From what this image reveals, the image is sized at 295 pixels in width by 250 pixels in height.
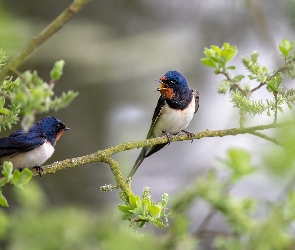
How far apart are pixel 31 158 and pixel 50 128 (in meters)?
0.33

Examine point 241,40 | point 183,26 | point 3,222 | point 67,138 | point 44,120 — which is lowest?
point 3,222

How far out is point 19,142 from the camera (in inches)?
95.7

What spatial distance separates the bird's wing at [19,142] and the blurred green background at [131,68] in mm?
2662

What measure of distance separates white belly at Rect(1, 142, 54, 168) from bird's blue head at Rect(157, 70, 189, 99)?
0.51 meters

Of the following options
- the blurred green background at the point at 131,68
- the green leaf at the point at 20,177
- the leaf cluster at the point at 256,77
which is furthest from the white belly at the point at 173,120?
the blurred green background at the point at 131,68

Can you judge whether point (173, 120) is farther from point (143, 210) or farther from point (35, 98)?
point (35, 98)

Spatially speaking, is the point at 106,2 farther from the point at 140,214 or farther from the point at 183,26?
the point at 140,214

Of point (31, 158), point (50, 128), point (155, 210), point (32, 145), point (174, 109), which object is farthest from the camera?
point (174, 109)

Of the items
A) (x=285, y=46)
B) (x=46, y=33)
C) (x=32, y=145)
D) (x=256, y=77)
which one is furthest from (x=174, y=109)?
(x=46, y=33)

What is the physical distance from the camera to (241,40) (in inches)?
236

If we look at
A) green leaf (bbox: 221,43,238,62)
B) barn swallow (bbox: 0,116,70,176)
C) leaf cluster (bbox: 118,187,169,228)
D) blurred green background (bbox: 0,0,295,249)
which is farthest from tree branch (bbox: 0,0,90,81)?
blurred green background (bbox: 0,0,295,249)

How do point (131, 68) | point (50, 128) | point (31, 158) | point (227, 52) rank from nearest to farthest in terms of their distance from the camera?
point (227, 52)
point (31, 158)
point (50, 128)
point (131, 68)

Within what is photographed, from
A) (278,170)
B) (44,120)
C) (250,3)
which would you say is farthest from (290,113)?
(44,120)

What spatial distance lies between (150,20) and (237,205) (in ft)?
15.6
